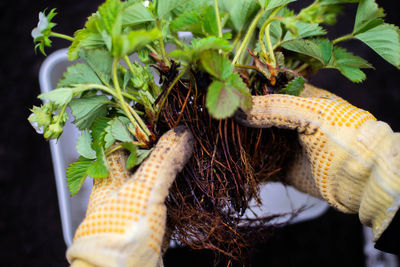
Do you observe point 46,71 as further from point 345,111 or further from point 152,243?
point 345,111

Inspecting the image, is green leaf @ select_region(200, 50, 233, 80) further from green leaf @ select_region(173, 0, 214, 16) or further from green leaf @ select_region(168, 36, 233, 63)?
green leaf @ select_region(173, 0, 214, 16)

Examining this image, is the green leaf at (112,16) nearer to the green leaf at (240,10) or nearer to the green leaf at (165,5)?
the green leaf at (165,5)

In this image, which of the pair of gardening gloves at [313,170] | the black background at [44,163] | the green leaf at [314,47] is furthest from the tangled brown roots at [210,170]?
the black background at [44,163]

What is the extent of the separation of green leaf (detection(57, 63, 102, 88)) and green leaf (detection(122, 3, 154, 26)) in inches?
3.3

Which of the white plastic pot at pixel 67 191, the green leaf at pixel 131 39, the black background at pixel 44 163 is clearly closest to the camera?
the green leaf at pixel 131 39

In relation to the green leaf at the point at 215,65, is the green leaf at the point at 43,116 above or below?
below

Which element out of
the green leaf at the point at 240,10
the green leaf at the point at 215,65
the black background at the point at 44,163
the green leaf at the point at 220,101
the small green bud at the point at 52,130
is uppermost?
the green leaf at the point at 240,10

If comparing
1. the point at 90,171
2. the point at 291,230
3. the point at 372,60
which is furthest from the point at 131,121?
the point at 372,60

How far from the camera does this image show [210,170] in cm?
50

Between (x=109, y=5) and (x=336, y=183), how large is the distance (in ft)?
1.35

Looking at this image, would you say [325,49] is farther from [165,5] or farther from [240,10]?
[165,5]

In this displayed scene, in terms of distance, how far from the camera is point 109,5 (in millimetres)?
368

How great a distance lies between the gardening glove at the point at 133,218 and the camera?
406 mm

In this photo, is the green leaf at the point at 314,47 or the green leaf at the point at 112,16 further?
the green leaf at the point at 314,47
